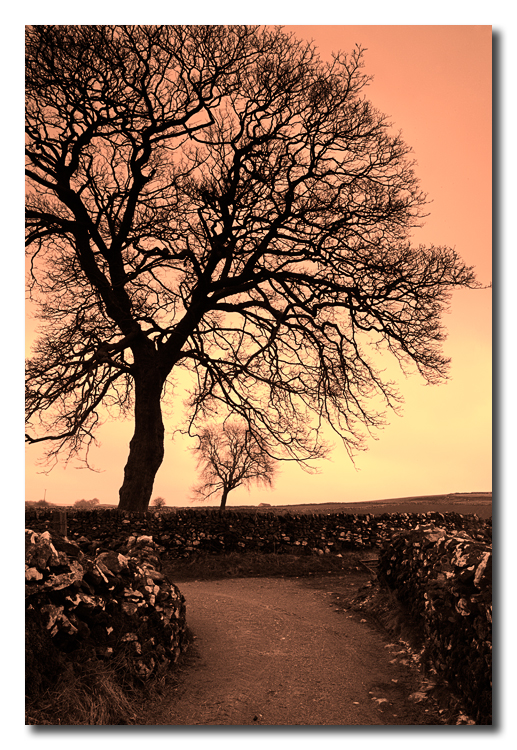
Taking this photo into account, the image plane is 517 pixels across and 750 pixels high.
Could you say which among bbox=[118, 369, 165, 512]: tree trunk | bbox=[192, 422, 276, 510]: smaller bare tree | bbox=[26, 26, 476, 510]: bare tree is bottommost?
bbox=[192, 422, 276, 510]: smaller bare tree

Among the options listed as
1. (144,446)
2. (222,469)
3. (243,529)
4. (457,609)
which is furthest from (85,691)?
(222,469)

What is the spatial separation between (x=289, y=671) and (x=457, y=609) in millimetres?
1770

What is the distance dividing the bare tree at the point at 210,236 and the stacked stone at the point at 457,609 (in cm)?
238

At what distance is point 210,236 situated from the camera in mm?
9859

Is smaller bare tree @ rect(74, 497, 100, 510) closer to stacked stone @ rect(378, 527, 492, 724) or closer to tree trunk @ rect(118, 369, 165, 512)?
tree trunk @ rect(118, 369, 165, 512)

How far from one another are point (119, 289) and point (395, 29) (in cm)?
655

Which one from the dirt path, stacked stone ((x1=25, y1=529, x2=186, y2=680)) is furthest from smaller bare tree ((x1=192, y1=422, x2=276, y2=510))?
stacked stone ((x1=25, y1=529, x2=186, y2=680))

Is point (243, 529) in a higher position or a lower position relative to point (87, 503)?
lower

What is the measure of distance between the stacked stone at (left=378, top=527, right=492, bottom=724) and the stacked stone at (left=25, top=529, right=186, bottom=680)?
2.40m

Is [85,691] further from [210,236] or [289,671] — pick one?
[210,236]

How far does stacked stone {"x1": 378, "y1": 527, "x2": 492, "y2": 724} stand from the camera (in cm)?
395

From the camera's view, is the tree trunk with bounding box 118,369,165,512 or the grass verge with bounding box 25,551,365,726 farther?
the tree trunk with bounding box 118,369,165,512

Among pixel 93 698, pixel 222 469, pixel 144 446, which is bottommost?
pixel 222 469

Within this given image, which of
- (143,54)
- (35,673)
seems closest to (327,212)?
(143,54)
